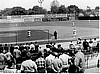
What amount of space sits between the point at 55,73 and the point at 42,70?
1.45 feet

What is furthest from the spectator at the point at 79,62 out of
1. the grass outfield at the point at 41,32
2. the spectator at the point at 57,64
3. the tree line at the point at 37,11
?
the tree line at the point at 37,11

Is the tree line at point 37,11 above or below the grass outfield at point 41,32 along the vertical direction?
above

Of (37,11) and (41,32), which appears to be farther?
(37,11)

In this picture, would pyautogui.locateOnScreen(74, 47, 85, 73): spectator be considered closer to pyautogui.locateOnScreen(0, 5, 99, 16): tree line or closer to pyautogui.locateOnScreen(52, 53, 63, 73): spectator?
pyautogui.locateOnScreen(52, 53, 63, 73): spectator

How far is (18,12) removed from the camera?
91312mm

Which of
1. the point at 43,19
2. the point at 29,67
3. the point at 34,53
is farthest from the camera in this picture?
the point at 43,19

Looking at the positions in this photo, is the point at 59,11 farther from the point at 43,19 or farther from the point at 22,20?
the point at 22,20

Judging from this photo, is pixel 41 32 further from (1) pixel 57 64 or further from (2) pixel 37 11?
(2) pixel 37 11

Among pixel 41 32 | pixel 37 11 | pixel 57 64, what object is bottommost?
pixel 41 32

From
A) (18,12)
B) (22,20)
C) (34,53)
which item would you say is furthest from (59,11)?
(34,53)

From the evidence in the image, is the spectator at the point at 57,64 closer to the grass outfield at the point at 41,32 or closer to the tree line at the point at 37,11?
the grass outfield at the point at 41,32

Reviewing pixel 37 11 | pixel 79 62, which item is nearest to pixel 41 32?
pixel 79 62

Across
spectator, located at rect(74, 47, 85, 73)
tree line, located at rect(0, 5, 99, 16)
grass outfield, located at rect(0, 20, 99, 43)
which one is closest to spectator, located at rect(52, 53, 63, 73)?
spectator, located at rect(74, 47, 85, 73)

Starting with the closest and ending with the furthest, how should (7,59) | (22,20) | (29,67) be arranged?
1. (29,67)
2. (7,59)
3. (22,20)
